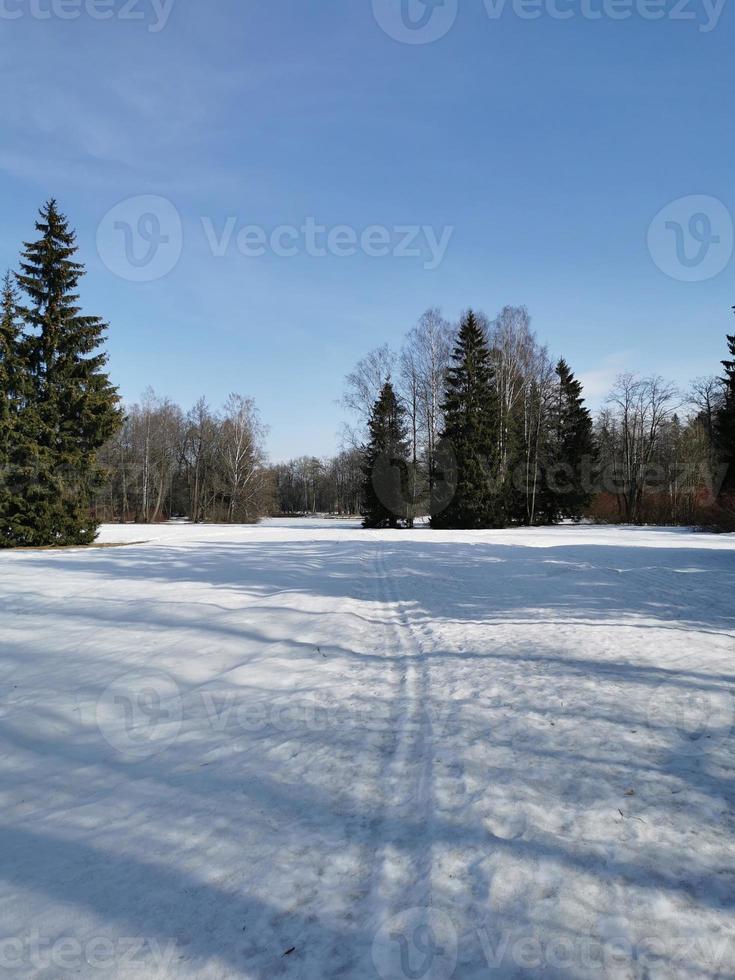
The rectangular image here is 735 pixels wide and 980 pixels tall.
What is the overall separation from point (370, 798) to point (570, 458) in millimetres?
36976

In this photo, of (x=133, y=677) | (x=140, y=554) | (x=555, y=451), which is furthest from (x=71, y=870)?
(x=555, y=451)

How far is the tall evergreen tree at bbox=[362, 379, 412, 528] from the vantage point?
3425 cm

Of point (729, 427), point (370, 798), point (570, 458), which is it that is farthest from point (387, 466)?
point (370, 798)

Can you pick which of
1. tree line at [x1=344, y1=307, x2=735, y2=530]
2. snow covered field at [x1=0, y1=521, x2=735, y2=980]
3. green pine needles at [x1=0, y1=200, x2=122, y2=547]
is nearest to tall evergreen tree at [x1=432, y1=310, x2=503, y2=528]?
tree line at [x1=344, y1=307, x2=735, y2=530]

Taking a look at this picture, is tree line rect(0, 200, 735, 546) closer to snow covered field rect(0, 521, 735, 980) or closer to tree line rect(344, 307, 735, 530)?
tree line rect(344, 307, 735, 530)

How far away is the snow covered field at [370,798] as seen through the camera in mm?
2072

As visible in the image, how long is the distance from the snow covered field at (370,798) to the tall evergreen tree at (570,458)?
3081 cm

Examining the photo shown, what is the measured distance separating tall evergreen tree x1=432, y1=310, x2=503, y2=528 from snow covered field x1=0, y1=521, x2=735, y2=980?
941 inches

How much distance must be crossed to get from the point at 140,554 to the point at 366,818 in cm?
1446

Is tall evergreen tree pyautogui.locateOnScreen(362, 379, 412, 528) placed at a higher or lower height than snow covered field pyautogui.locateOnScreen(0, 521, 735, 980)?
higher

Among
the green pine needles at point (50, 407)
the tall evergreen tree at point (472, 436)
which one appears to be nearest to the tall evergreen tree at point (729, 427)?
the tall evergreen tree at point (472, 436)

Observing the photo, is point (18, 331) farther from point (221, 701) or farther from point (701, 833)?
point (701, 833)

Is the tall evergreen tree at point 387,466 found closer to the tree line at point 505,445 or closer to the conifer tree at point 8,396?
the tree line at point 505,445

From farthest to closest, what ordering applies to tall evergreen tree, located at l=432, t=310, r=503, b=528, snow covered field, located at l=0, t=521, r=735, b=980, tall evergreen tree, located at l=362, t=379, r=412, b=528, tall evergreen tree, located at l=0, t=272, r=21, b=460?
tall evergreen tree, located at l=362, t=379, r=412, b=528 < tall evergreen tree, located at l=432, t=310, r=503, b=528 < tall evergreen tree, located at l=0, t=272, r=21, b=460 < snow covered field, located at l=0, t=521, r=735, b=980
